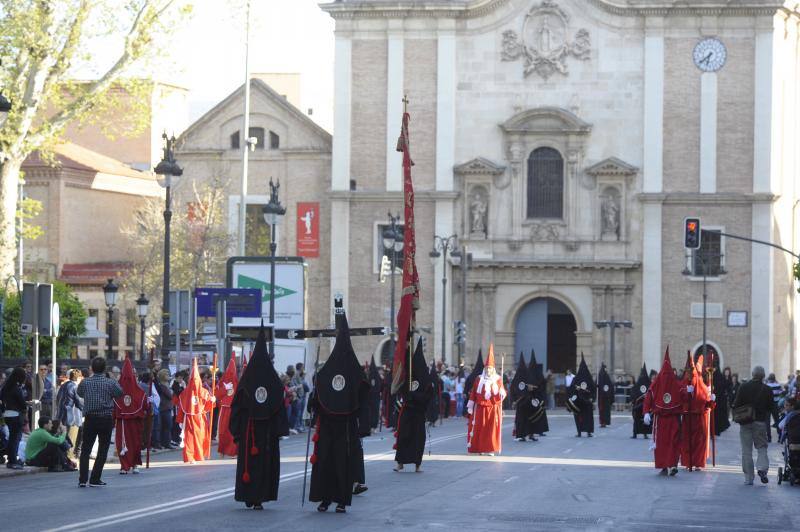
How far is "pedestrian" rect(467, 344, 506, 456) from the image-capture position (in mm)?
28781

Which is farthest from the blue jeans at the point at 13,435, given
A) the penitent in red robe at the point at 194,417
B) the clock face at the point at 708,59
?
the clock face at the point at 708,59

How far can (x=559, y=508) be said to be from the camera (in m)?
18.3

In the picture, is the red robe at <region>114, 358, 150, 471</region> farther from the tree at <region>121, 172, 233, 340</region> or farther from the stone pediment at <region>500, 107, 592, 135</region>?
the stone pediment at <region>500, 107, 592, 135</region>

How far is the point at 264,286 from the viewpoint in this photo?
1572 inches

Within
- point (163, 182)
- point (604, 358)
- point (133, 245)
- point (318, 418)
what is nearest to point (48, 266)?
point (133, 245)

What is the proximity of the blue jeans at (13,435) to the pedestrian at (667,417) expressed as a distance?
362 inches

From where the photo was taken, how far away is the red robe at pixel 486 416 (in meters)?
28.8

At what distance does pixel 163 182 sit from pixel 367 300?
29452mm

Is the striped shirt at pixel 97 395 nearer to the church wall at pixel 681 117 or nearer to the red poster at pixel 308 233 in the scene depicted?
the church wall at pixel 681 117

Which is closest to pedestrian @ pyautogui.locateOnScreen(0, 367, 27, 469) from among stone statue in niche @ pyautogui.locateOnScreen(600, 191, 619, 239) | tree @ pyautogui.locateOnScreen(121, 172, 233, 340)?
tree @ pyautogui.locateOnScreen(121, 172, 233, 340)

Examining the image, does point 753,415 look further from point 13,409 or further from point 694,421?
point 13,409

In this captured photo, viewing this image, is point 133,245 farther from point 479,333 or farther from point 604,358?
point 604,358

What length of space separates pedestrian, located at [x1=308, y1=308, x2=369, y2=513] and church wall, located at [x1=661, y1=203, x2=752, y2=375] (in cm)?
4464

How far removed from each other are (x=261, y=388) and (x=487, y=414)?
37.7 ft
